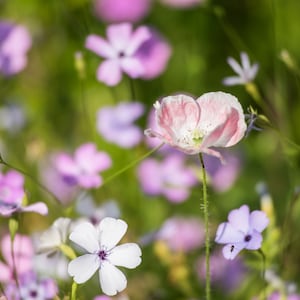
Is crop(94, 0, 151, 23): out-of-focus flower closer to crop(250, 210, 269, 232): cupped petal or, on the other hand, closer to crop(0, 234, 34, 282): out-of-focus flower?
crop(0, 234, 34, 282): out-of-focus flower

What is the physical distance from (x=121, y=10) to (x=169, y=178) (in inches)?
32.2

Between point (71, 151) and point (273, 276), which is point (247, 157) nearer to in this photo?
point (71, 151)

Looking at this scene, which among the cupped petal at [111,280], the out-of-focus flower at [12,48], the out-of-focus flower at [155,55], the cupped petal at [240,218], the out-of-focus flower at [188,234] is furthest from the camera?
the out-of-focus flower at [155,55]

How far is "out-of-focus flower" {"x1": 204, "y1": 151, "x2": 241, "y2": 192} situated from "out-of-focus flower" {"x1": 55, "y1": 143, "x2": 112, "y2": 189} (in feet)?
1.42

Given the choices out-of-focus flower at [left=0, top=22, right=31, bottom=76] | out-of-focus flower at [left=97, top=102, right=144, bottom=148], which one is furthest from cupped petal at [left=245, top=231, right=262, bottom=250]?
out-of-focus flower at [left=0, top=22, right=31, bottom=76]

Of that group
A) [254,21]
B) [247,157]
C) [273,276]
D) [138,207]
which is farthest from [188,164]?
[254,21]

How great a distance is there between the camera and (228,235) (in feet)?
3.06

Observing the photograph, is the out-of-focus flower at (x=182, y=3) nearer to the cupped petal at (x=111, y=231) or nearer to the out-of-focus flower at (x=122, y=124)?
the out-of-focus flower at (x=122, y=124)

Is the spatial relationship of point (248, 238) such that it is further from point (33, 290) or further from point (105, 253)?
point (33, 290)

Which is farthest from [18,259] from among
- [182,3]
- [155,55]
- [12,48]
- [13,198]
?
[182,3]

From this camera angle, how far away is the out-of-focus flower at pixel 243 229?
915 mm

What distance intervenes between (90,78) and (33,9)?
0.29 meters

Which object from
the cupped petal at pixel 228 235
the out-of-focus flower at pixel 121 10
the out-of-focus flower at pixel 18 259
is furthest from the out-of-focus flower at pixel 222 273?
the out-of-focus flower at pixel 121 10

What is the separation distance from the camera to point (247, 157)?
1.77m
